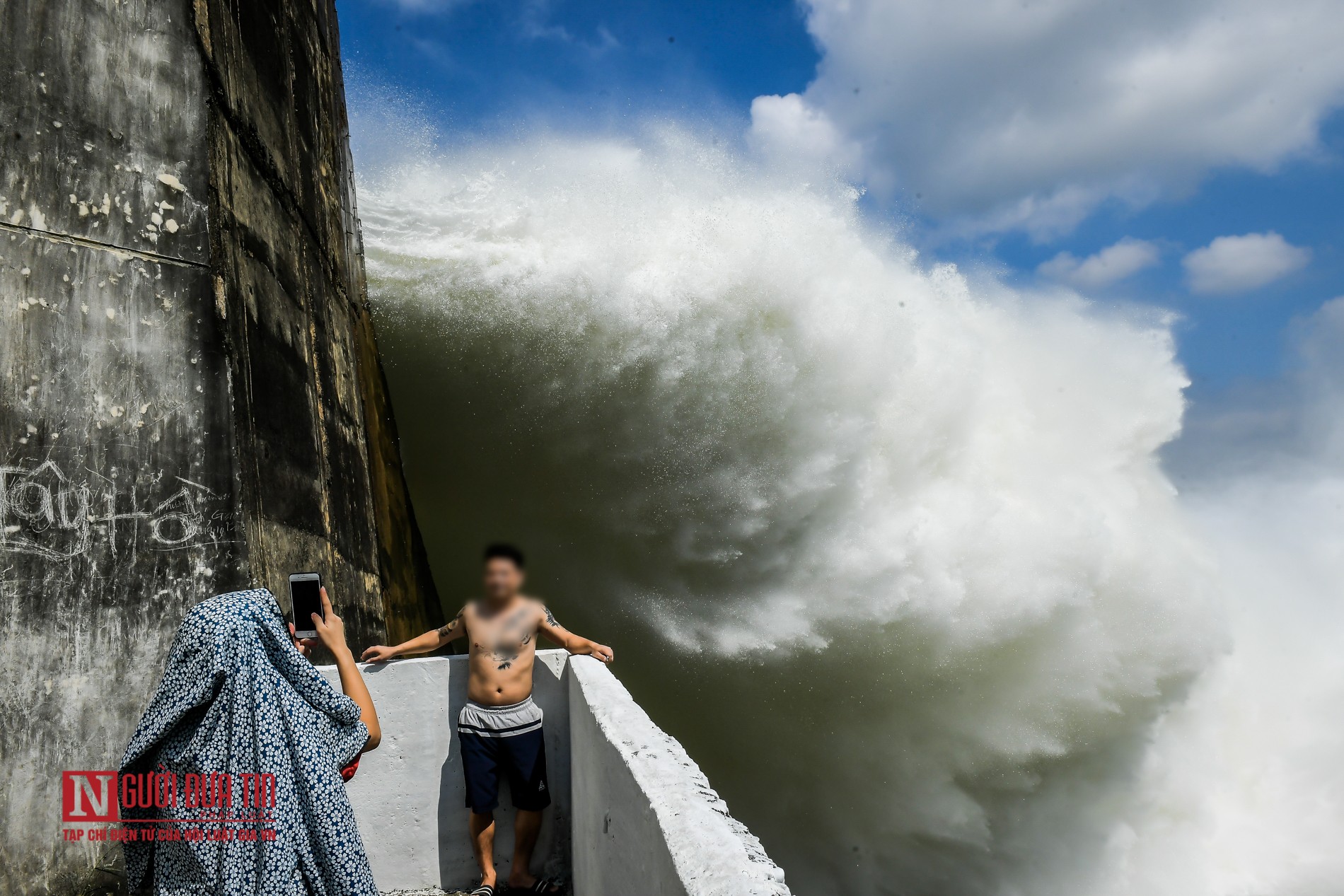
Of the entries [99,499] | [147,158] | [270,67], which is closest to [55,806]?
[99,499]

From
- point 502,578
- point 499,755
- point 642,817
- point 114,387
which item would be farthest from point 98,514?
point 642,817

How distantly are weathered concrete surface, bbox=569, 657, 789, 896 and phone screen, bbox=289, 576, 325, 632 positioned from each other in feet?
2.84

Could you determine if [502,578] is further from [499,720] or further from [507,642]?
[499,720]

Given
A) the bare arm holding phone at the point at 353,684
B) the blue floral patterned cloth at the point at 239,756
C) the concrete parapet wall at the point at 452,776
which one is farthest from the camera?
the concrete parapet wall at the point at 452,776

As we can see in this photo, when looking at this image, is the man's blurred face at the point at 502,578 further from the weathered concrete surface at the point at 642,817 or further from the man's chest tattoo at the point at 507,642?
the weathered concrete surface at the point at 642,817

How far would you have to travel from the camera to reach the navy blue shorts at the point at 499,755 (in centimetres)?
289

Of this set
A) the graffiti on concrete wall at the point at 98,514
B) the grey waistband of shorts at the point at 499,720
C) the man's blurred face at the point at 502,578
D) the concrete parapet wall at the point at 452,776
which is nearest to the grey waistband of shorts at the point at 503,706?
the grey waistband of shorts at the point at 499,720

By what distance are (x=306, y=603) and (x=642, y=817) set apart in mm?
1131

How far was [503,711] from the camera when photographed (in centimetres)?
292

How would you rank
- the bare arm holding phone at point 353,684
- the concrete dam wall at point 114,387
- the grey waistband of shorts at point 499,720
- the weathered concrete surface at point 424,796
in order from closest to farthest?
the bare arm holding phone at point 353,684
the concrete dam wall at point 114,387
the grey waistband of shorts at point 499,720
the weathered concrete surface at point 424,796

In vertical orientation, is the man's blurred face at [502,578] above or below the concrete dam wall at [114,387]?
below

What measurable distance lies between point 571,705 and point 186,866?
57.7 inches

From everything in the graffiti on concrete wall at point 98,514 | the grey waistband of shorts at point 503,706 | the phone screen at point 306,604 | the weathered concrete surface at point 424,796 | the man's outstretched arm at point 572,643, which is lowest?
the weathered concrete surface at point 424,796

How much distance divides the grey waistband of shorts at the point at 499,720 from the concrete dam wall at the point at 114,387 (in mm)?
983
